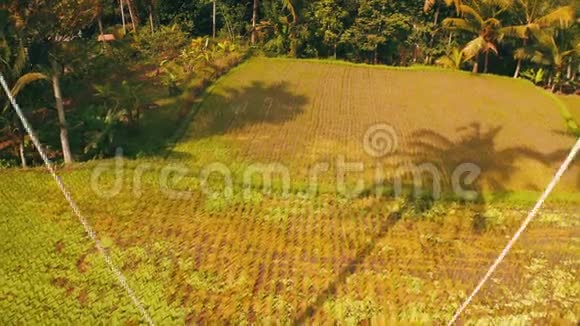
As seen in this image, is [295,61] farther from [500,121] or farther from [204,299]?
[204,299]

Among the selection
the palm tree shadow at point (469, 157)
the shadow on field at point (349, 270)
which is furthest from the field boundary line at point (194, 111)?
the shadow on field at point (349, 270)

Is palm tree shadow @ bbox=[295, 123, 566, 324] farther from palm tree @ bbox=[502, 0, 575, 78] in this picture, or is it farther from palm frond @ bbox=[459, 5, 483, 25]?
palm frond @ bbox=[459, 5, 483, 25]

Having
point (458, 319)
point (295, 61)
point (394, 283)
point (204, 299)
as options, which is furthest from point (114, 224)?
point (295, 61)

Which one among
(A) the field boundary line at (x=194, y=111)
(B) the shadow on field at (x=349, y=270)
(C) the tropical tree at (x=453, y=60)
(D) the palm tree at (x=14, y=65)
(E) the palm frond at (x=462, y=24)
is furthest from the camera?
(C) the tropical tree at (x=453, y=60)

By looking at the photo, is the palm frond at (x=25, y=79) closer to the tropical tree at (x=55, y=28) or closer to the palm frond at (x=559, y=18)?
the tropical tree at (x=55, y=28)

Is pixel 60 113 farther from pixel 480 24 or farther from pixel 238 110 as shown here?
pixel 480 24
